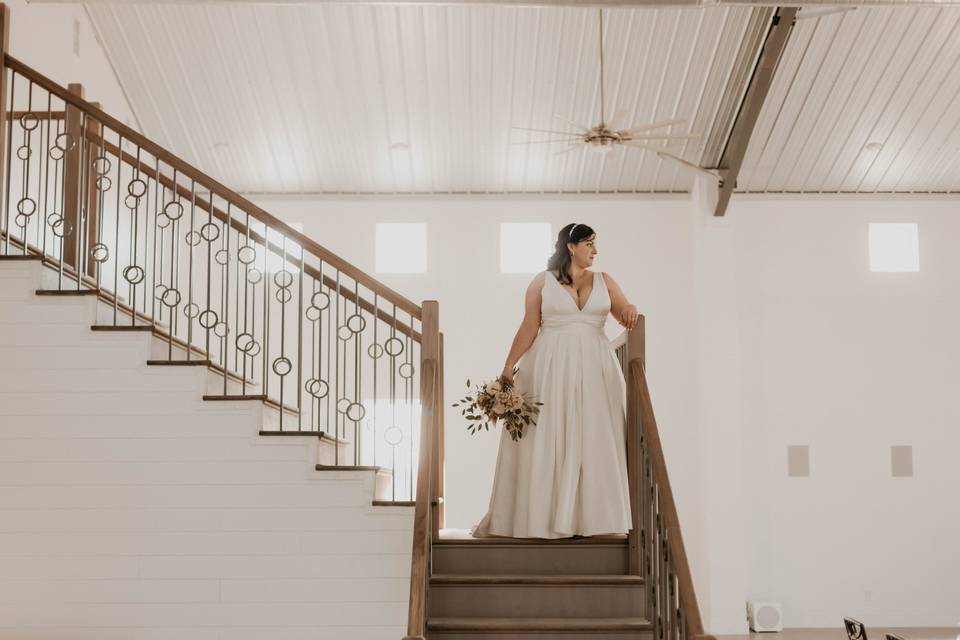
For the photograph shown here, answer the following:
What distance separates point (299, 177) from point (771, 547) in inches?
274

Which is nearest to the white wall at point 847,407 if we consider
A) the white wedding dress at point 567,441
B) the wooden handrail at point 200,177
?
the white wedding dress at point 567,441

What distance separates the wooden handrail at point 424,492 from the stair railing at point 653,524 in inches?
45.2

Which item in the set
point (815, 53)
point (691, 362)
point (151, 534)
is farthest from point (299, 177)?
point (151, 534)

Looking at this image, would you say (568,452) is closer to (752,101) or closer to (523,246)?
(752,101)

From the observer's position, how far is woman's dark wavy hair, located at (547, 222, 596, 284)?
6.59m

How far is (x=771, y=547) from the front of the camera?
41.4ft

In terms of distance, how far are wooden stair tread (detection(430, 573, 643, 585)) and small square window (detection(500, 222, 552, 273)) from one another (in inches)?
278

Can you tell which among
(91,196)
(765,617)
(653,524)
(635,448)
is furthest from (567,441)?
(765,617)

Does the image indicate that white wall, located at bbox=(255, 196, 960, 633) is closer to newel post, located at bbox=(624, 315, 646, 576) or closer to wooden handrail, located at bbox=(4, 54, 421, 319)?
wooden handrail, located at bbox=(4, 54, 421, 319)

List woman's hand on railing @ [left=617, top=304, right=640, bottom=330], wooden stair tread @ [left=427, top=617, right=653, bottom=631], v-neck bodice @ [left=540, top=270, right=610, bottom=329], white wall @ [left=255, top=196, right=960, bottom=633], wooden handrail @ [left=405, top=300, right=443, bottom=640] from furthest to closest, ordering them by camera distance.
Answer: white wall @ [left=255, top=196, right=960, bottom=633] < v-neck bodice @ [left=540, top=270, right=610, bottom=329] < woman's hand on railing @ [left=617, top=304, right=640, bottom=330] < wooden stair tread @ [left=427, top=617, right=653, bottom=631] < wooden handrail @ [left=405, top=300, right=443, bottom=640]

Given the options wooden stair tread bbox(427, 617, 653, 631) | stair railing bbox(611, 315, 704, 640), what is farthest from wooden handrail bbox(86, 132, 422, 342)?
wooden stair tread bbox(427, 617, 653, 631)

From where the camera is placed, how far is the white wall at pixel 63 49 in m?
9.61

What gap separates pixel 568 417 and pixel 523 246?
683cm

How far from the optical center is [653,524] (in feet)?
19.2
